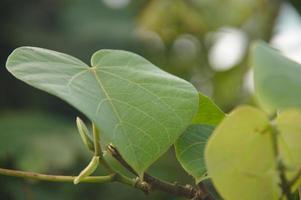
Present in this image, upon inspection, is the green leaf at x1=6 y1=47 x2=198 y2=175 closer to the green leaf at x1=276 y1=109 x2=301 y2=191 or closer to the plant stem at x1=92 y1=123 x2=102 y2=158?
the plant stem at x1=92 y1=123 x2=102 y2=158

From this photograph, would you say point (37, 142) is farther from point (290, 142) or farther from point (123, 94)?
point (290, 142)

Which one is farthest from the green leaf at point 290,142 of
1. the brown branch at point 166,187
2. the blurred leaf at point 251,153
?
the brown branch at point 166,187

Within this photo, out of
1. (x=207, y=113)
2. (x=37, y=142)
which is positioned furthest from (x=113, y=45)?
(x=207, y=113)

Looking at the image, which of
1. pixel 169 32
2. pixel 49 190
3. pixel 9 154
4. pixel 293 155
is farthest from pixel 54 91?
pixel 169 32

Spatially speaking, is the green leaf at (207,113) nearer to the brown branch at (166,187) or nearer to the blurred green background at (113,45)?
the brown branch at (166,187)

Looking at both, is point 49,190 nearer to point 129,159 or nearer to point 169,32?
point 169,32

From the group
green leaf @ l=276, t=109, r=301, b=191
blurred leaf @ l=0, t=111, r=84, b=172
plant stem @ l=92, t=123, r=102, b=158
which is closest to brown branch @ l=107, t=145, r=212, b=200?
plant stem @ l=92, t=123, r=102, b=158

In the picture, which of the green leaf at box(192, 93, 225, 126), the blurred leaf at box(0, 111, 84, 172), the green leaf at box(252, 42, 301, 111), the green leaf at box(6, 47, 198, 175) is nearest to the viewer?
the green leaf at box(252, 42, 301, 111)

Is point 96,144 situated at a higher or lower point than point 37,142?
higher

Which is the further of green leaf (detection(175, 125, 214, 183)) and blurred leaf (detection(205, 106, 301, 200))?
green leaf (detection(175, 125, 214, 183))
